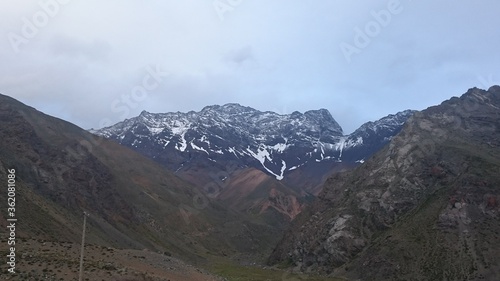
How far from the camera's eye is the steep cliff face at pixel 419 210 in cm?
8350

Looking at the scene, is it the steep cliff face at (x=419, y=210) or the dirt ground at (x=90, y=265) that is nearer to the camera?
the dirt ground at (x=90, y=265)

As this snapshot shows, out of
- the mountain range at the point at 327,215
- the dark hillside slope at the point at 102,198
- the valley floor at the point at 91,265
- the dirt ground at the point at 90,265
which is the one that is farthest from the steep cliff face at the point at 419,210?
the valley floor at the point at 91,265

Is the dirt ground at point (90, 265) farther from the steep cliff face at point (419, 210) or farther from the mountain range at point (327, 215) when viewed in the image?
the steep cliff face at point (419, 210)

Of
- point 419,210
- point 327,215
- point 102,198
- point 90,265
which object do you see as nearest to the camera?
point 90,265

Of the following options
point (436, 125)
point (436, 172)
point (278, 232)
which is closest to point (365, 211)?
point (436, 172)

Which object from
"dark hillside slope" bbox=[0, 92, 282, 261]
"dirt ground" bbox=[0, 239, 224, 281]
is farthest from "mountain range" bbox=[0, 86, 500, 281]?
"dark hillside slope" bbox=[0, 92, 282, 261]

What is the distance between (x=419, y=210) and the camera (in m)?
98.4

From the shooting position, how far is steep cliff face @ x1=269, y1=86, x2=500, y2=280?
8350 cm

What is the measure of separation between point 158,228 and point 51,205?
174 ft

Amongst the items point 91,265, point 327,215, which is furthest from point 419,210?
point 91,265

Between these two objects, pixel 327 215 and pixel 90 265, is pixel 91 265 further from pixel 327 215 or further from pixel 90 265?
pixel 327 215

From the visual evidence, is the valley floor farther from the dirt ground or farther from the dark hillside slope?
the dark hillside slope

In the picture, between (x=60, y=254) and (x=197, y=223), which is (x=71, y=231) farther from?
(x=197, y=223)

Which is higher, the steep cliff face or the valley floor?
the steep cliff face
